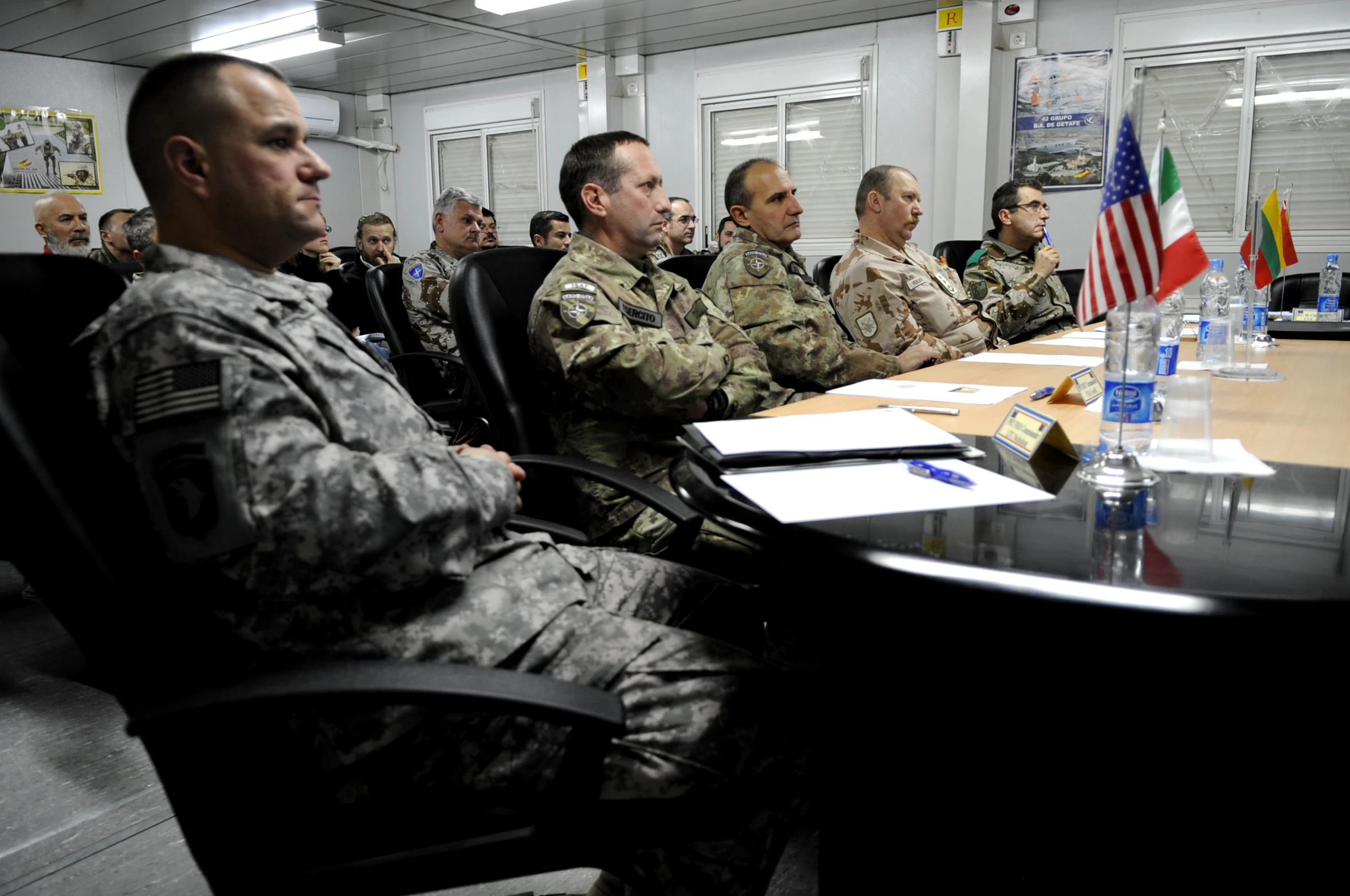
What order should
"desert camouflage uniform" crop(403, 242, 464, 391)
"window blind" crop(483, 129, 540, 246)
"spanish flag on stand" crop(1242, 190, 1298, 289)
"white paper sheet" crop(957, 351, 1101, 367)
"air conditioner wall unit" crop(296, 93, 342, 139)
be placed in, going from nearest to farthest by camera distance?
"white paper sheet" crop(957, 351, 1101, 367), "spanish flag on stand" crop(1242, 190, 1298, 289), "desert camouflage uniform" crop(403, 242, 464, 391), "window blind" crop(483, 129, 540, 246), "air conditioner wall unit" crop(296, 93, 342, 139)

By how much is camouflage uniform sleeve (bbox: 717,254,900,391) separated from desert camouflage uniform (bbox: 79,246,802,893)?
1566mm

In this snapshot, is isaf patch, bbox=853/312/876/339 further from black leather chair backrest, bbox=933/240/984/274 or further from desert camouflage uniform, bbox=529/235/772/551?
black leather chair backrest, bbox=933/240/984/274

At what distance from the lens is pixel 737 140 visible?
718 centimetres

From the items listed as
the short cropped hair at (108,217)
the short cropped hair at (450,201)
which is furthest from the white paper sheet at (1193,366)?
the short cropped hair at (108,217)

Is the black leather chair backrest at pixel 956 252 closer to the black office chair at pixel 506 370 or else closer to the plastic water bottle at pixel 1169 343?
the plastic water bottle at pixel 1169 343

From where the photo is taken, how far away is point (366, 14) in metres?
6.29

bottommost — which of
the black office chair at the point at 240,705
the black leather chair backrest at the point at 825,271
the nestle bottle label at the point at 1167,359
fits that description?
the black office chair at the point at 240,705

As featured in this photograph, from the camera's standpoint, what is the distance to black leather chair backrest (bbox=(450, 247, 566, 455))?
5.19ft

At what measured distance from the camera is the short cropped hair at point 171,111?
38.7 inches

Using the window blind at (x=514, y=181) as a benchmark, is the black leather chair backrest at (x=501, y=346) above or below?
below

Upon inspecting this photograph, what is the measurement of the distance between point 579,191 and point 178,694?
1561 mm

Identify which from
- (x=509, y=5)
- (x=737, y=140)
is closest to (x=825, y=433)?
(x=509, y=5)

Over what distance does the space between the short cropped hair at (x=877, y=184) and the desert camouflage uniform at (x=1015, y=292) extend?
66 cm

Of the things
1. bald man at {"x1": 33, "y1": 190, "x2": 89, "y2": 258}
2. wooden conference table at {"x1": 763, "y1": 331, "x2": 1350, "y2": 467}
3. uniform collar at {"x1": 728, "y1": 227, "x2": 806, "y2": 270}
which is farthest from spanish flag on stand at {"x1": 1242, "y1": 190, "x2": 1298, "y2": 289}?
bald man at {"x1": 33, "y1": 190, "x2": 89, "y2": 258}
